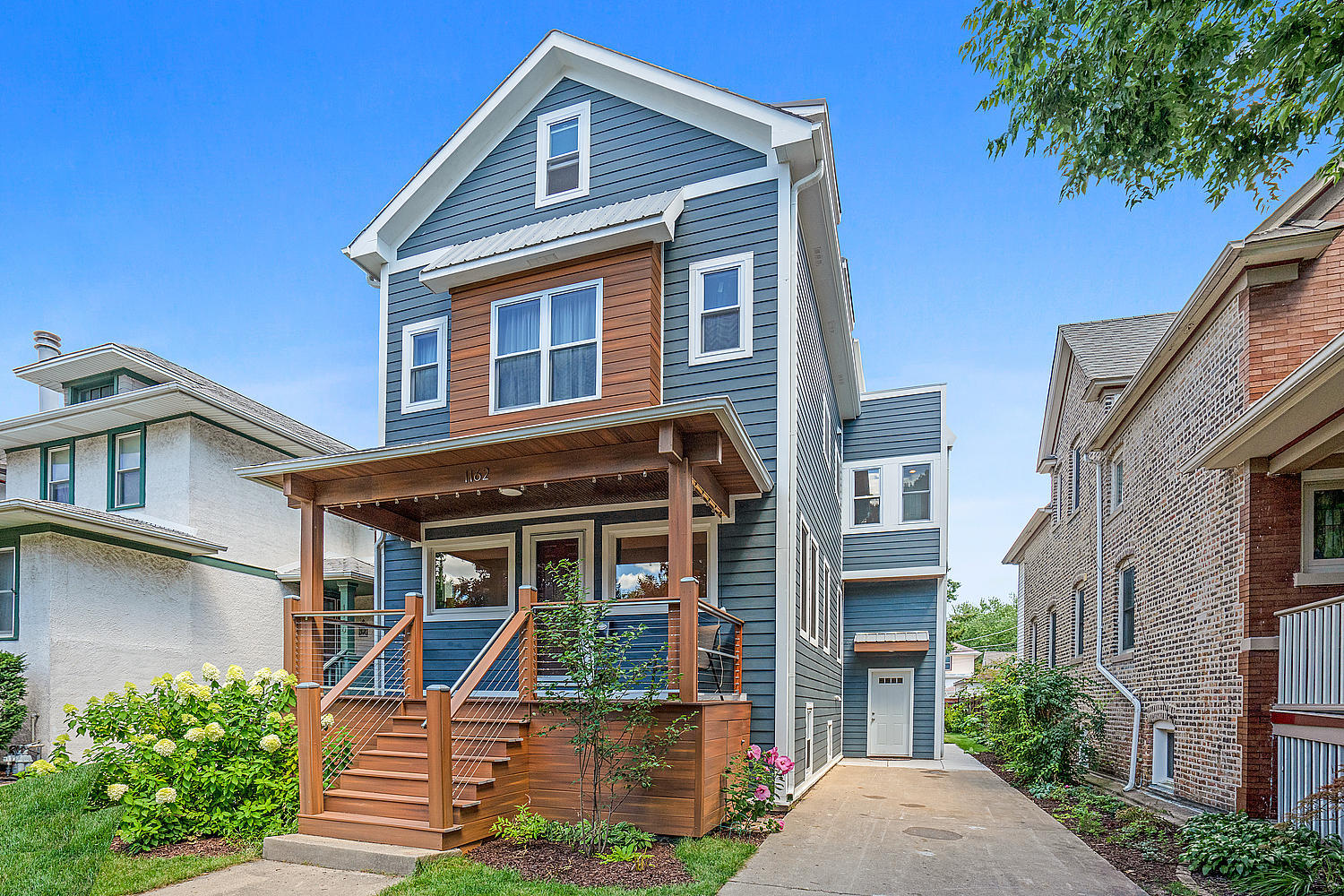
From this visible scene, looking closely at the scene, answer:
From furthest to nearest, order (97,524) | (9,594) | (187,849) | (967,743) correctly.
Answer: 1. (967,743)
2. (9,594)
3. (97,524)
4. (187,849)

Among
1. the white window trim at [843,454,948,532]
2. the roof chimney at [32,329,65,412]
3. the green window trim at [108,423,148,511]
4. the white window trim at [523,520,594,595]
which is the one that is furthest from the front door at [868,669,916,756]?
the roof chimney at [32,329,65,412]

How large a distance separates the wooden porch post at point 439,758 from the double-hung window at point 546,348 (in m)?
4.33

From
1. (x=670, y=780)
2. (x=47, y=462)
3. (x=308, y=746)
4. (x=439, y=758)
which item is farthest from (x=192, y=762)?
(x=47, y=462)

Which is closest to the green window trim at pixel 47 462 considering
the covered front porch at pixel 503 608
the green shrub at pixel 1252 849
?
the covered front porch at pixel 503 608

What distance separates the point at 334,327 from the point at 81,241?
43.2 ft

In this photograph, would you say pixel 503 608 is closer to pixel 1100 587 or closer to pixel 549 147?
pixel 549 147

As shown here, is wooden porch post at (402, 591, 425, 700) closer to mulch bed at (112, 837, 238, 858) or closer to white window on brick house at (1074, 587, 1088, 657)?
mulch bed at (112, 837, 238, 858)

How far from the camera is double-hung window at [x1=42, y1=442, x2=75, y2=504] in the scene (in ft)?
52.9

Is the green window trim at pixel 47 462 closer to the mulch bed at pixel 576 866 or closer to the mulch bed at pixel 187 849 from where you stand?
the mulch bed at pixel 187 849

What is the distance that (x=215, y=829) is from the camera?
7281mm

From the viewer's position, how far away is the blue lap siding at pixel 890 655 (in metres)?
16.1

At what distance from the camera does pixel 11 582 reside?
1312cm

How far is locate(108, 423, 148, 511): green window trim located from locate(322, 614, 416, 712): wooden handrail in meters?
9.68

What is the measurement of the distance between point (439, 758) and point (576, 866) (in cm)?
141
